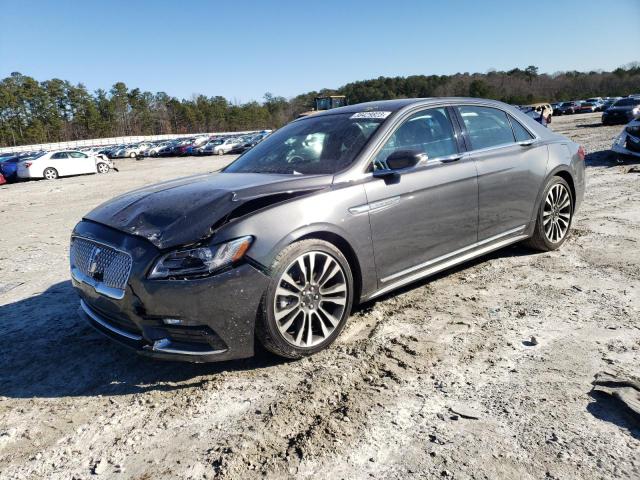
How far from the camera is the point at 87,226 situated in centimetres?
320

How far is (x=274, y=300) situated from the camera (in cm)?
280

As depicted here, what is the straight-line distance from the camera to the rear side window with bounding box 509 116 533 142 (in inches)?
182

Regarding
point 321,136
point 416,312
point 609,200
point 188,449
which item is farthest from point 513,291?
point 609,200

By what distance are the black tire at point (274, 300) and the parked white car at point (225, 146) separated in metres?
43.4

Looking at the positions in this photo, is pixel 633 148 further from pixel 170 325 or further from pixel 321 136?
pixel 170 325

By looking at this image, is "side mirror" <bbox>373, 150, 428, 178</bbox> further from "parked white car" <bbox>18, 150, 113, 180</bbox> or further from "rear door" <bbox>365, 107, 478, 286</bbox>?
"parked white car" <bbox>18, 150, 113, 180</bbox>

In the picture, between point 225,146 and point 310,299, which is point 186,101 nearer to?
point 225,146

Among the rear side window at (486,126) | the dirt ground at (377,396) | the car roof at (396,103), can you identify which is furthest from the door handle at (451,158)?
the dirt ground at (377,396)

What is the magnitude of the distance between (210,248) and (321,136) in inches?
63.5

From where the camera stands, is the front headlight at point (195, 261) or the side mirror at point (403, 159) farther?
the side mirror at point (403, 159)

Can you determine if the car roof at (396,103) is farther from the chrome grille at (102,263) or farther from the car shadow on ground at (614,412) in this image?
the car shadow on ground at (614,412)

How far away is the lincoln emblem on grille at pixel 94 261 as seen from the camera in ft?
Result: 9.69

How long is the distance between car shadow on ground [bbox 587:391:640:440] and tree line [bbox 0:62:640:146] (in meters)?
86.5

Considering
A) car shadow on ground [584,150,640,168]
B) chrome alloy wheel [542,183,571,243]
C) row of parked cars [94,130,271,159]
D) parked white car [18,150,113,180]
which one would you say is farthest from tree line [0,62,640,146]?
chrome alloy wheel [542,183,571,243]
